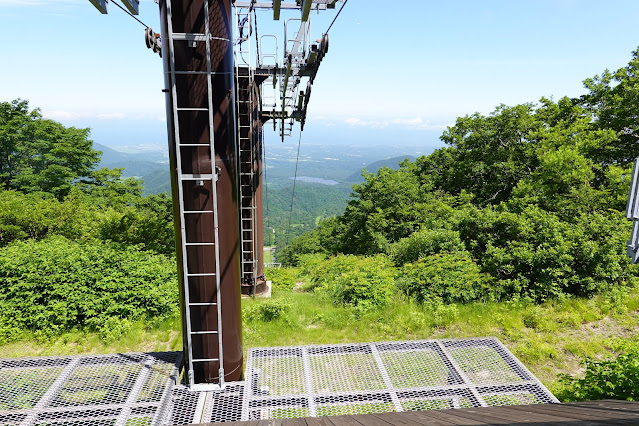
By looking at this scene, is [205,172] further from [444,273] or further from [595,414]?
[444,273]

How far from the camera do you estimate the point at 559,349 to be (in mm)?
7371

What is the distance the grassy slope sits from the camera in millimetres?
7211

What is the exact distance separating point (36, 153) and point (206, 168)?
3392cm

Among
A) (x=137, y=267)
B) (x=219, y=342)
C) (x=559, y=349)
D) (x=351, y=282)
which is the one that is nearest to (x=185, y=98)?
(x=219, y=342)

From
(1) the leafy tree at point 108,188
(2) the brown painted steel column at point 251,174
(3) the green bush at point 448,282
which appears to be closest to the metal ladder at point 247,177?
(2) the brown painted steel column at point 251,174

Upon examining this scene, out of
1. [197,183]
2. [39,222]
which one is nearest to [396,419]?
[197,183]

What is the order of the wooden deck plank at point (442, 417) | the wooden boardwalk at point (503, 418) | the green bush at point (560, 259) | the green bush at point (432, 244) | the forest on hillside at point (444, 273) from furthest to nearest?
the green bush at point (432, 244) < the green bush at point (560, 259) < the forest on hillside at point (444, 273) < the wooden deck plank at point (442, 417) < the wooden boardwalk at point (503, 418)

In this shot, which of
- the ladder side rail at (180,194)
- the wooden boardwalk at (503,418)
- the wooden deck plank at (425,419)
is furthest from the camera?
the ladder side rail at (180,194)

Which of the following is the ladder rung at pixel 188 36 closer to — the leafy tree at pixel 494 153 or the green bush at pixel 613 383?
the green bush at pixel 613 383

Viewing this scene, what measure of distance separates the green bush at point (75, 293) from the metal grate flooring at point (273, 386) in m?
2.85

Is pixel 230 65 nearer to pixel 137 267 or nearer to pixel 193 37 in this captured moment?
pixel 193 37

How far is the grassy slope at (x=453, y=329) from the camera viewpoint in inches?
284

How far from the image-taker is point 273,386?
463 centimetres

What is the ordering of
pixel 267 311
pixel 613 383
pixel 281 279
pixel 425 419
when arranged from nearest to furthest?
pixel 425 419, pixel 613 383, pixel 267 311, pixel 281 279
